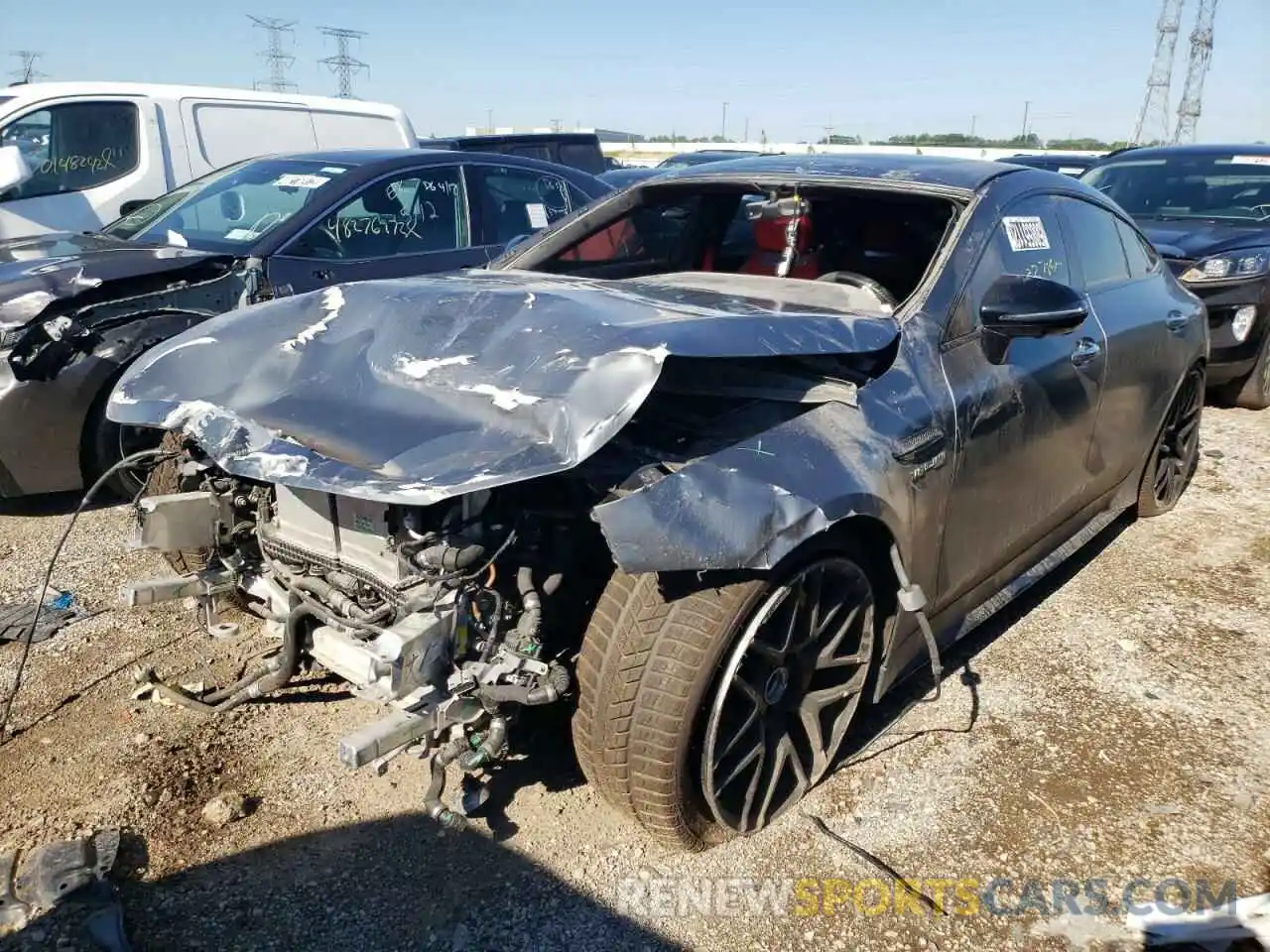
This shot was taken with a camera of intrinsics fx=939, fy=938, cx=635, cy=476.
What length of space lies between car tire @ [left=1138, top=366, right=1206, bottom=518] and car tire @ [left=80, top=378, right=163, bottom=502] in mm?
4432

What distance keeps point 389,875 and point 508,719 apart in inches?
19.7

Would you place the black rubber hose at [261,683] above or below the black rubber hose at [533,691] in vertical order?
below

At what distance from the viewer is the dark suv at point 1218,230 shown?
19.9ft

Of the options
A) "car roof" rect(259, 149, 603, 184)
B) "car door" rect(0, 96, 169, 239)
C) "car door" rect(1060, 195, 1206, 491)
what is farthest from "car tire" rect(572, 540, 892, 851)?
"car door" rect(0, 96, 169, 239)

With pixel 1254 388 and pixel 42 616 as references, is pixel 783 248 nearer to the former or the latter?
pixel 42 616

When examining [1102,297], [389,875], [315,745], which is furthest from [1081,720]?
[315,745]

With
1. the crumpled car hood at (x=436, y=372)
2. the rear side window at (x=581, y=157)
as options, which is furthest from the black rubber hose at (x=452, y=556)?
the rear side window at (x=581, y=157)

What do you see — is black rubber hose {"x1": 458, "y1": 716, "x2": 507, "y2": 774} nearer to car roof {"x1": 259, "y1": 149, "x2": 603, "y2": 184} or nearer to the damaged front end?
the damaged front end

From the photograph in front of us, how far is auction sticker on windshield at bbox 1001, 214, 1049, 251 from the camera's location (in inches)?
116

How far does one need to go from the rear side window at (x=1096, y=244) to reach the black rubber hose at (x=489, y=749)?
2.60m

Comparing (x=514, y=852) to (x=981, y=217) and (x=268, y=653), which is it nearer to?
(x=268, y=653)

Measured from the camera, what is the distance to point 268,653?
3209mm

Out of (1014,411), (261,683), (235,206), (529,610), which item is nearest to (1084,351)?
(1014,411)

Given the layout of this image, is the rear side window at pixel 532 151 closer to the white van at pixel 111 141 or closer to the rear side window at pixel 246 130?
the rear side window at pixel 246 130
